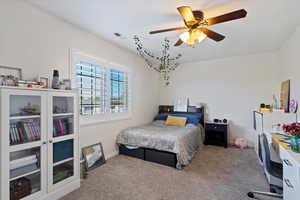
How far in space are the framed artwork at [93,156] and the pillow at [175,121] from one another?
1948 mm

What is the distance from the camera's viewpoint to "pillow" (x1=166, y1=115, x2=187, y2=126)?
3959 millimetres

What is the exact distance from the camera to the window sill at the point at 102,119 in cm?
267

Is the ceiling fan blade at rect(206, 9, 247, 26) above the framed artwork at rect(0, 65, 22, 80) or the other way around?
above

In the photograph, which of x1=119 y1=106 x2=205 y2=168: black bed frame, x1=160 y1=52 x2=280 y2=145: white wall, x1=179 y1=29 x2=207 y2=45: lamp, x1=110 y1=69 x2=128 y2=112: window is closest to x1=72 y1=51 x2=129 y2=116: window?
x1=110 y1=69 x2=128 y2=112: window

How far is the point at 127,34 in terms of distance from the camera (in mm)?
2777

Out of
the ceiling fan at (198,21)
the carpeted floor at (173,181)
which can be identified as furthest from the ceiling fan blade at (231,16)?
the carpeted floor at (173,181)

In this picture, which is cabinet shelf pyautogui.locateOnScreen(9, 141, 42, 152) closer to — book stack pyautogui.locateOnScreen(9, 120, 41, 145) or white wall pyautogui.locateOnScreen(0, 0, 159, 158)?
book stack pyautogui.locateOnScreen(9, 120, 41, 145)

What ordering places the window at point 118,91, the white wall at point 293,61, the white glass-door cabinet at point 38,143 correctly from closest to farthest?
the white glass-door cabinet at point 38,143, the white wall at point 293,61, the window at point 118,91

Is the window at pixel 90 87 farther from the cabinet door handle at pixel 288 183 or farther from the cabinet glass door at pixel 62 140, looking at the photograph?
the cabinet door handle at pixel 288 183

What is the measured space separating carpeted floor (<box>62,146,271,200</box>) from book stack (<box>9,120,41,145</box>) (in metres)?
0.90

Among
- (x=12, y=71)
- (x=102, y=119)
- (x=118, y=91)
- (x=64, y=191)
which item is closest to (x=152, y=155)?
(x=102, y=119)

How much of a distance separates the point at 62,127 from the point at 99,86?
1245 millimetres

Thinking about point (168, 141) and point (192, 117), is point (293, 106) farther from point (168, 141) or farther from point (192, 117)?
point (168, 141)

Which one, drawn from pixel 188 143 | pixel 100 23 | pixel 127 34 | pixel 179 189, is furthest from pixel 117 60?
pixel 179 189
